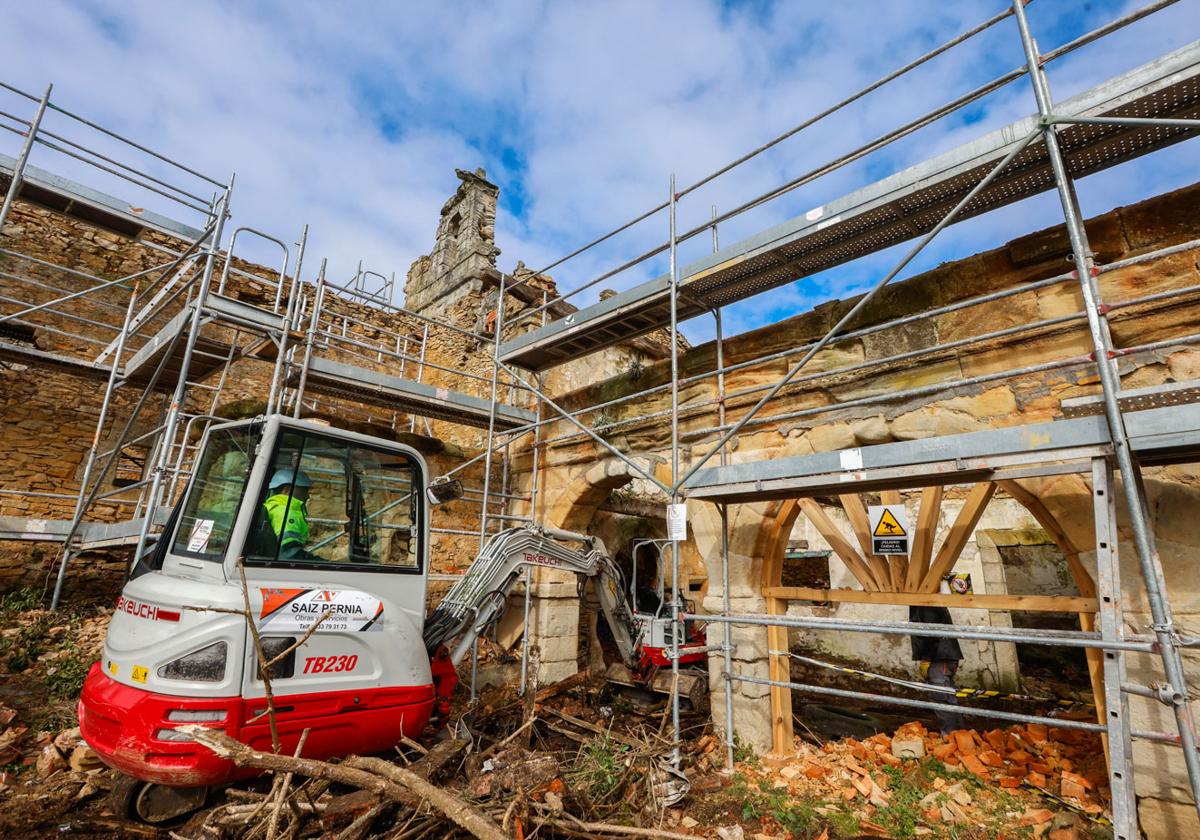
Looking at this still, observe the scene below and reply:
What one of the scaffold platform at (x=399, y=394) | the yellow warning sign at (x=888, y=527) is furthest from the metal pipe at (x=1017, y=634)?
the scaffold platform at (x=399, y=394)

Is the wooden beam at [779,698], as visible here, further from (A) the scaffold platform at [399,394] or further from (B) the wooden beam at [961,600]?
(A) the scaffold platform at [399,394]

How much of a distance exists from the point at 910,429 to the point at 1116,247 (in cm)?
167

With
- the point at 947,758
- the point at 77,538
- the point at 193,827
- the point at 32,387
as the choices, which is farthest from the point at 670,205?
the point at 32,387

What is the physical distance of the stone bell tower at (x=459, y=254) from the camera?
11.3m

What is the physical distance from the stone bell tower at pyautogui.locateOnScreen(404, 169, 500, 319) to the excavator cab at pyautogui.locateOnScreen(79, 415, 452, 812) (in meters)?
7.17

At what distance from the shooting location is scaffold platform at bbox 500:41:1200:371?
9.92 feet

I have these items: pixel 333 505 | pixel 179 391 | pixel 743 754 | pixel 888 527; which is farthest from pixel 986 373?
pixel 179 391

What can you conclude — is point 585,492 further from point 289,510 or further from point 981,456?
point 981,456

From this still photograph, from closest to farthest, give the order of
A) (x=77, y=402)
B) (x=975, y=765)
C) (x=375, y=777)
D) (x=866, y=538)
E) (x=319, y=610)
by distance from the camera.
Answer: (x=375, y=777)
(x=319, y=610)
(x=975, y=765)
(x=866, y=538)
(x=77, y=402)

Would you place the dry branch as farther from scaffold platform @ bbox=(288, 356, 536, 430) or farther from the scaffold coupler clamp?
scaffold platform @ bbox=(288, 356, 536, 430)

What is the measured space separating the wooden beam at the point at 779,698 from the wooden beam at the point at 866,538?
1063mm

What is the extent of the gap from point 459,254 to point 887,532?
389 inches

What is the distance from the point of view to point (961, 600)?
14.3 feet

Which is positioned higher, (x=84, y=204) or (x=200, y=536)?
(x=84, y=204)
